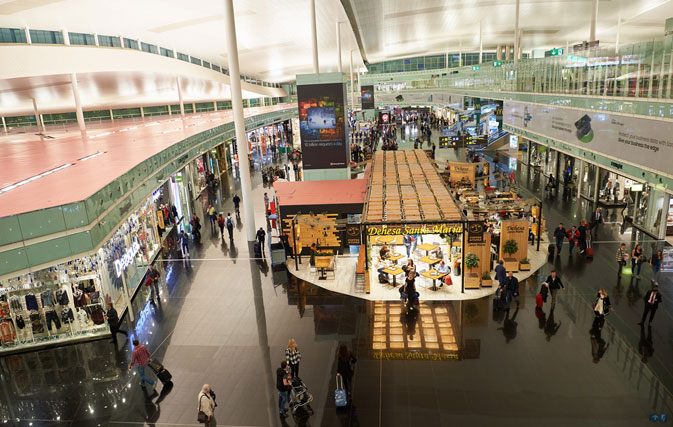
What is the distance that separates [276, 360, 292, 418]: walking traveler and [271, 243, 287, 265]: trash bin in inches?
312

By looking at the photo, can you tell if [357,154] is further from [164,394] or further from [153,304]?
[164,394]

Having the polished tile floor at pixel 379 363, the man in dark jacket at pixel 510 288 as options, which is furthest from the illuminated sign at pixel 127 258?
the man in dark jacket at pixel 510 288

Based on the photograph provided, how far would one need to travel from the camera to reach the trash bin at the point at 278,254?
15992 millimetres

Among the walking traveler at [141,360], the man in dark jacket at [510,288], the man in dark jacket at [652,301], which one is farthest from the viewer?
the man in dark jacket at [510,288]

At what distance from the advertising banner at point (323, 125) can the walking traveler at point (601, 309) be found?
13.2 meters

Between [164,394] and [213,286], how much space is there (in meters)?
5.80

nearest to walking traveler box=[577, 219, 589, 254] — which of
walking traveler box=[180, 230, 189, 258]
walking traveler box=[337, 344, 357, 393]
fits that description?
walking traveler box=[337, 344, 357, 393]

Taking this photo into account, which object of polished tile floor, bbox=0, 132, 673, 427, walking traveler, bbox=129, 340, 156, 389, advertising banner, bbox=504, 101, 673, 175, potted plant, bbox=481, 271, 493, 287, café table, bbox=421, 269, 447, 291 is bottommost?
polished tile floor, bbox=0, 132, 673, 427

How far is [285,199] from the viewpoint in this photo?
60.3 feet

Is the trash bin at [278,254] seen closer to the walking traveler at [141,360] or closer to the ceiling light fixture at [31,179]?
the walking traveler at [141,360]

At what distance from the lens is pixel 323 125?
Answer: 21328 millimetres

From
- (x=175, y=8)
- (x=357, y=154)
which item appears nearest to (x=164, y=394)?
(x=175, y=8)

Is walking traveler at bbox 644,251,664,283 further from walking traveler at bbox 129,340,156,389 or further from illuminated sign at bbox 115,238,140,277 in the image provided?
illuminated sign at bbox 115,238,140,277

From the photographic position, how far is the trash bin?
52.5ft
